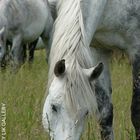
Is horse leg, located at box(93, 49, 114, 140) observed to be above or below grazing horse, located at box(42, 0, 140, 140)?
→ below

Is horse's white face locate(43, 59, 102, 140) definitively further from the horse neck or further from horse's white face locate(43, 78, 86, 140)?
the horse neck

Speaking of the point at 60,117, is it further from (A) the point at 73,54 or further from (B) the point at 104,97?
(B) the point at 104,97

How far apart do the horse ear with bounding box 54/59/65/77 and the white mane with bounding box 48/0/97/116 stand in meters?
0.04

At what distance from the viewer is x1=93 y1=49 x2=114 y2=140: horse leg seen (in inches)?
193

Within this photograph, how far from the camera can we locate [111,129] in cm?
498

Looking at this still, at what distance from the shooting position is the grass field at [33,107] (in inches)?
166

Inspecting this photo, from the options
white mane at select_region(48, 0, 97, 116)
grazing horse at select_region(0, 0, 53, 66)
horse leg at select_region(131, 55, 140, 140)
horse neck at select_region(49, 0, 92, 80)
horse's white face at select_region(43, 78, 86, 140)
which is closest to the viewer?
horse's white face at select_region(43, 78, 86, 140)

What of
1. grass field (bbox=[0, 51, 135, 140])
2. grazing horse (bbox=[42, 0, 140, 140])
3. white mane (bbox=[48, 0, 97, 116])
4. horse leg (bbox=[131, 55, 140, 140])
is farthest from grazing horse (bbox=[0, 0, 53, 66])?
white mane (bbox=[48, 0, 97, 116])

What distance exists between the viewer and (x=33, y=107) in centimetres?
504

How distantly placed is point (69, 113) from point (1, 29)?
6128 mm

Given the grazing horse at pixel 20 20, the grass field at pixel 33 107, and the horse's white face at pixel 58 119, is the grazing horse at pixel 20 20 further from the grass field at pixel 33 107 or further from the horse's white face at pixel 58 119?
the horse's white face at pixel 58 119

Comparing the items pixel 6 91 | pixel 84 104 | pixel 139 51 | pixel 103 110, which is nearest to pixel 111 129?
pixel 103 110

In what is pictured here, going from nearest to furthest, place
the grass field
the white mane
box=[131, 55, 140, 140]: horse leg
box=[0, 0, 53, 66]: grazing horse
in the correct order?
the white mane → the grass field → box=[131, 55, 140, 140]: horse leg → box=[0, 0, 53, 66]: grazing horse

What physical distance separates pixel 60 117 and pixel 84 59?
0.47 meters
